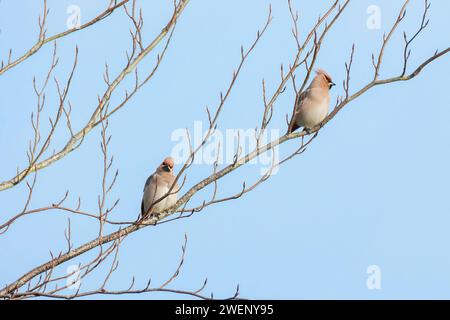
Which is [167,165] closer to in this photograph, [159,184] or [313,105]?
[159,184]

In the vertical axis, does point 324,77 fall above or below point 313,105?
above

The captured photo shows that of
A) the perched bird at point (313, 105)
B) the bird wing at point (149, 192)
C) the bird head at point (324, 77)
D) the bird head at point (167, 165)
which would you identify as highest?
the bird head at point (324, 77)

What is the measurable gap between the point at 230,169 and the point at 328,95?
170 inches

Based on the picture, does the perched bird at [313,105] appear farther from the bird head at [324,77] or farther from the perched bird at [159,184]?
the perched bird at [159,184]

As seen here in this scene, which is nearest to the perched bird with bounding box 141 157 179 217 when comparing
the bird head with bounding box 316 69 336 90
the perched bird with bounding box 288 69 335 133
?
the perched bird with bounding box 288 69 335 133

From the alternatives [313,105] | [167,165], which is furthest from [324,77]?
[167,165]

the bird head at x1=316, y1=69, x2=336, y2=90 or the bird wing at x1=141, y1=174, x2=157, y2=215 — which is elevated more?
the bird head at x1=316, y1=69, x2=336, y2=90

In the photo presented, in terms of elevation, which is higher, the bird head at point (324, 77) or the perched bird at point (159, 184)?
the bird head at point (324, 77)

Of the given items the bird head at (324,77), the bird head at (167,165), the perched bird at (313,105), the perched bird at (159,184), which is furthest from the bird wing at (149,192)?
the bird head at (324,77)

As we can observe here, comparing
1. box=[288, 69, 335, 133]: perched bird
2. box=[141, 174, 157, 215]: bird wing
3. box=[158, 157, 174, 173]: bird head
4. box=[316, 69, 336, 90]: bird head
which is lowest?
box=[141, 174, 157, 215]: bird wing

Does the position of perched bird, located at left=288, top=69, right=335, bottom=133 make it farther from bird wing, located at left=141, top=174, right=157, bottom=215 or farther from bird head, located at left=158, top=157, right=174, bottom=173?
bird wing, located at left=141, top=174, right=157, bottom=215

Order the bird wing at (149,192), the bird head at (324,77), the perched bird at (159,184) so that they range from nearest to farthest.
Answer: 1. the perched bird at (159,184)
2. the bird wing at (149,192)
3. the bird head at (324,77)
